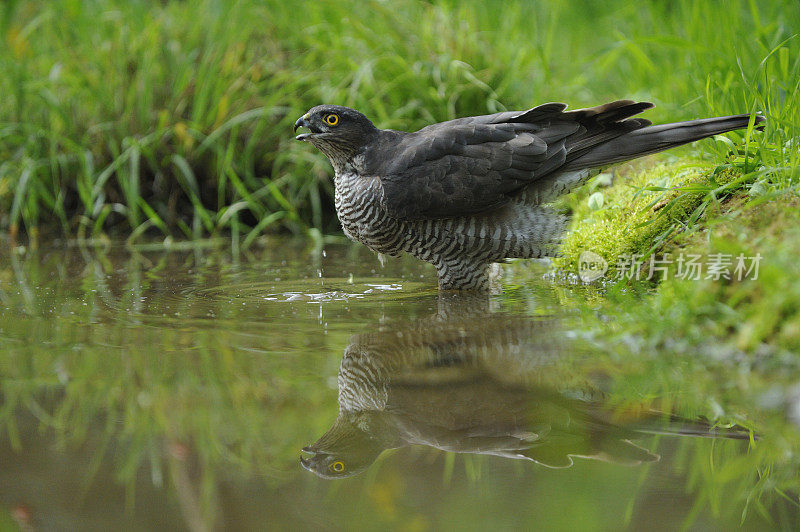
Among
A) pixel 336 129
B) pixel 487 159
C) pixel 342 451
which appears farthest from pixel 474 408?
pixel 336 129

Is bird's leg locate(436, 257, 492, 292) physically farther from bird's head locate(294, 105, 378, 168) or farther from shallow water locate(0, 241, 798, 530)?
bird's head locate(294, 105, 378, 168)

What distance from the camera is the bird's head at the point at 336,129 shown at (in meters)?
4.50

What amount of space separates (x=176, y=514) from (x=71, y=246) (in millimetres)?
4757

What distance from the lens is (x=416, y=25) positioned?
6691mm

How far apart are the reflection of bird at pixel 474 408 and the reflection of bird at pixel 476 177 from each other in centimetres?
116

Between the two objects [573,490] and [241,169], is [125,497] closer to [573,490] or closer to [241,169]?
[573,490]

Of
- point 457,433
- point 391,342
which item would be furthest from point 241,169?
point 457,433

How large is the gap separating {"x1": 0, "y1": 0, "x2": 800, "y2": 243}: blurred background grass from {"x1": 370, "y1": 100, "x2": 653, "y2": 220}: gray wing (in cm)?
183

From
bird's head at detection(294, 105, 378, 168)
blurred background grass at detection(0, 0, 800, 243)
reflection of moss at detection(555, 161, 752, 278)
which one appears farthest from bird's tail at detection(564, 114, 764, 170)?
blurred background grass at detection(0, 0, 800, 243)

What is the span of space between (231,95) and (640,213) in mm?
3787


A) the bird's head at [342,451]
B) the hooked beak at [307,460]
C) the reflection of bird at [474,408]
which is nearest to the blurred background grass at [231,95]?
the reflection of bird at [474,408]

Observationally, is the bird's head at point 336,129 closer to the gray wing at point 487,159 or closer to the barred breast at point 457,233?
the barred breast at point 457,233

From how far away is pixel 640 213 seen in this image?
12.9 feet

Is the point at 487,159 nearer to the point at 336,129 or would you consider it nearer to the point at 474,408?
the point at 336,129
